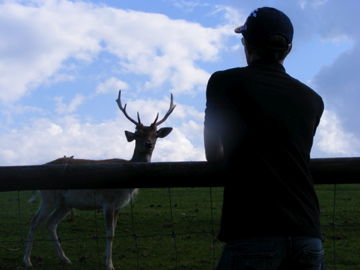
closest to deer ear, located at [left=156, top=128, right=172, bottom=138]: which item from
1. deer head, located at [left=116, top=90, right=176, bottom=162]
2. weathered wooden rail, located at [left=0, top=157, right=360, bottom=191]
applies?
deer head, located at [left=116, top=90, right=176, bottom=162]

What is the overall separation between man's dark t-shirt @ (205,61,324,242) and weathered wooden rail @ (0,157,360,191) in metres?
1.14

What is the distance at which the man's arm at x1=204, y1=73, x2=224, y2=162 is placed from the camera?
269 cm

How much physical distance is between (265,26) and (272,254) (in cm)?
92

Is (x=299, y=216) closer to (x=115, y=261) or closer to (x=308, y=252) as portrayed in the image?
(x=308, y=252)

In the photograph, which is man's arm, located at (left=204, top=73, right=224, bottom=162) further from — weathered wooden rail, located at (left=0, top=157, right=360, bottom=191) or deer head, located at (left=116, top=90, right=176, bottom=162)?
deer head, located at (left=116, top=90, right=176, bottom=162)

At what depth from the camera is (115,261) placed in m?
9.20

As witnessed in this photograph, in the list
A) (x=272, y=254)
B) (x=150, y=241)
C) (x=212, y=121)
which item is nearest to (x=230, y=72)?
(x=212, y=121)

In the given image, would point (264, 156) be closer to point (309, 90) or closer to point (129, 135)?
point (309, 90)

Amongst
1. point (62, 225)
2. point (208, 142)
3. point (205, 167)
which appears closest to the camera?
point (208, 142)

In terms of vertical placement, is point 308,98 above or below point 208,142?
above

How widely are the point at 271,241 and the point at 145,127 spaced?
897cm

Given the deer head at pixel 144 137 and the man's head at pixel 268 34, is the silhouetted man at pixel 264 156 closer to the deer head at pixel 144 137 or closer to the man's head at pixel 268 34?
the man's head at pixel 268 34

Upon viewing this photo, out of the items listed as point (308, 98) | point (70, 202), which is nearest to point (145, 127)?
point (70, 202)

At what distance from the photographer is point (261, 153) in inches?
103
